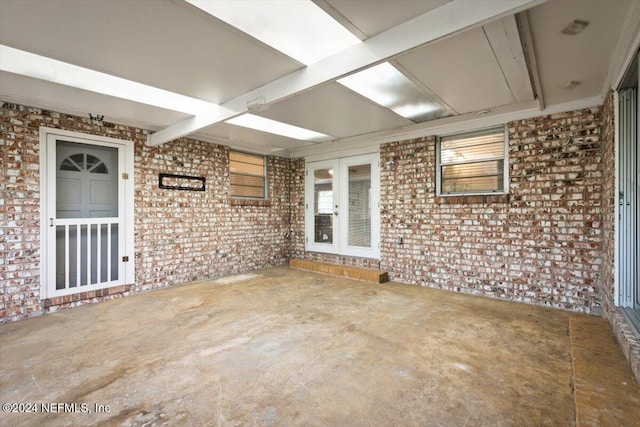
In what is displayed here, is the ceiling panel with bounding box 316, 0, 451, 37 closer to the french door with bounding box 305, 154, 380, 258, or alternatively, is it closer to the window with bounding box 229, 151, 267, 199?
the french door with bounding box 305, 154, 380, 258

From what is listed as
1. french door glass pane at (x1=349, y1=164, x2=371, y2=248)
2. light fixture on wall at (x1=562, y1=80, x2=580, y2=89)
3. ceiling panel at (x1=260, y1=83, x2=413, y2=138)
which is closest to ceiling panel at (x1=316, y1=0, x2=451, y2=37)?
ceiling panel at (x1=260, y1=83, x2=413, y2=138)

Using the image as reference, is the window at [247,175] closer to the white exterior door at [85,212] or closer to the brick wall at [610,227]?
the white exterior door at [85,212]

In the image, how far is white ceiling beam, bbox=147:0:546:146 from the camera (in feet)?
6.19

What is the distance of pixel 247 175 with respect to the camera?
6.43 meters

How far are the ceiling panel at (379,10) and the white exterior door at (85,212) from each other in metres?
4.07

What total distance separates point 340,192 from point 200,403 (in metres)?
4.85

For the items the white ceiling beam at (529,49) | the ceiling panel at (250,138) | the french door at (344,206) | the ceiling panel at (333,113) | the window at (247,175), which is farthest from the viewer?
the window at (247,175)

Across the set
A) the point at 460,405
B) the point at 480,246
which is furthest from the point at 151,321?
the point at 480,246

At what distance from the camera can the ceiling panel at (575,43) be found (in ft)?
6.79

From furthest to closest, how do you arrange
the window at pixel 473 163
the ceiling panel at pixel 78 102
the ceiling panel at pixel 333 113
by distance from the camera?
1. the window at pixel 473 163
2. the ceiling panel at pixel 333 113
3. the ceiling panel at pixel 78 102

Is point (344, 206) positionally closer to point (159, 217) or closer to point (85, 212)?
point (159, 217)

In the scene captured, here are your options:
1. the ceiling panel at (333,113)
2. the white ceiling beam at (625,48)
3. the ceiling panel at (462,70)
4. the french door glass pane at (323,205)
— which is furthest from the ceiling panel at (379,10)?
the french door glass pane at (323,205)

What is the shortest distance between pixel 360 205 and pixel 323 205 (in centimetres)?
97

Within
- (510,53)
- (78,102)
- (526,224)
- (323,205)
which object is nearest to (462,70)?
(510,53)
